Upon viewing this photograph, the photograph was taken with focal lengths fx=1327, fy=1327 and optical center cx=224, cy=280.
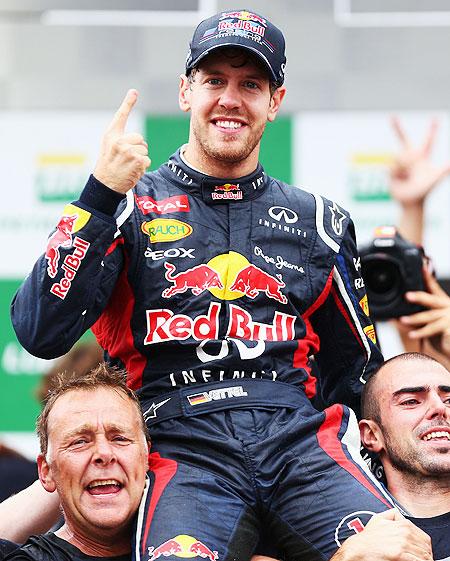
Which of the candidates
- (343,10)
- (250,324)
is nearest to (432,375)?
(250,324)

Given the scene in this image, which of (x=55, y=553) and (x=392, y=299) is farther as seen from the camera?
Answer: (x=392, y=299)

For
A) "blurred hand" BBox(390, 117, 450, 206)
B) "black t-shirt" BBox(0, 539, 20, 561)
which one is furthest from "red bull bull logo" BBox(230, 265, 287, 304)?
"blurred hand" BBox(390, 117, 450, 206)

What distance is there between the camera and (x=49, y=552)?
11.3 ft

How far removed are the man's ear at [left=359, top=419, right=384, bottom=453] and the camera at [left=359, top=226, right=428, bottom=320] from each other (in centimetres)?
44

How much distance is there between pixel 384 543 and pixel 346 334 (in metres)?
0.85

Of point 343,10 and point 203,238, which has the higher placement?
point 343,10

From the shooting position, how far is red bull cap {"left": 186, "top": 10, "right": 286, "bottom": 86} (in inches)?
144

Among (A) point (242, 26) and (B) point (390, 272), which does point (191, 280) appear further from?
(B) point (390, 272)

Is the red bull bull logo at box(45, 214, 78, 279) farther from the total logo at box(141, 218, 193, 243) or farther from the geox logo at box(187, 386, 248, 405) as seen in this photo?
the geox logo at box(187, 386, 248, 405)

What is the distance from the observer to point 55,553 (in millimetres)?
3457

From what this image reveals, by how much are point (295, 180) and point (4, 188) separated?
150 cm

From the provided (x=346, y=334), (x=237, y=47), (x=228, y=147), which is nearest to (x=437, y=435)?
(x=346, y=334)

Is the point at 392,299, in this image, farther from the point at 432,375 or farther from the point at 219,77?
the point at 219,77

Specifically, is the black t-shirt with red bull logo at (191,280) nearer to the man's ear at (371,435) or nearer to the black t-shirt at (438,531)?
the man's ear at (371,435)
